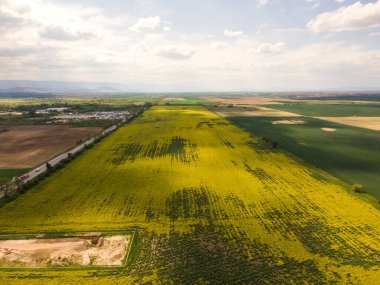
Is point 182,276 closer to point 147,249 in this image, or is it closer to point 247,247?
point 147,249

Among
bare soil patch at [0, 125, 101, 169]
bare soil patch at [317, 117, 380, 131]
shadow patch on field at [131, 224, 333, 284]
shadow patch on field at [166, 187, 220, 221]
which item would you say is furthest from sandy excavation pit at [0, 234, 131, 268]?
bare soil patch at [317, 117, 380, 131]

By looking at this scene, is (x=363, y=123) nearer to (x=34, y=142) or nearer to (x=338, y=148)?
(x=338, y=148)

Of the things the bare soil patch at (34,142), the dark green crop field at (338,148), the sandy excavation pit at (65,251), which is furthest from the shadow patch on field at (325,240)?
the bare soil patch at (34,142)

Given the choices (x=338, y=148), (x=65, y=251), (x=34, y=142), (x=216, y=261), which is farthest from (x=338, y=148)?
(x=34, y=142)

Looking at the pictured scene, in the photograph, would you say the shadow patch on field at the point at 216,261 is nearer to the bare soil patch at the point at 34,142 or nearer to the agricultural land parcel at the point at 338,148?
the agricultural land parcel at the point at 338,148

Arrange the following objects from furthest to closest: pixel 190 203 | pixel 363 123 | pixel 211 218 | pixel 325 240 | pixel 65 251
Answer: pixel 363 123, pixel 190 203, pixel 211 218, pixel 325 240, pixel 65 251

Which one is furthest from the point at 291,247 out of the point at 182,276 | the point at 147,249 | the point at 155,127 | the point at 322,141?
the point at 155,127
